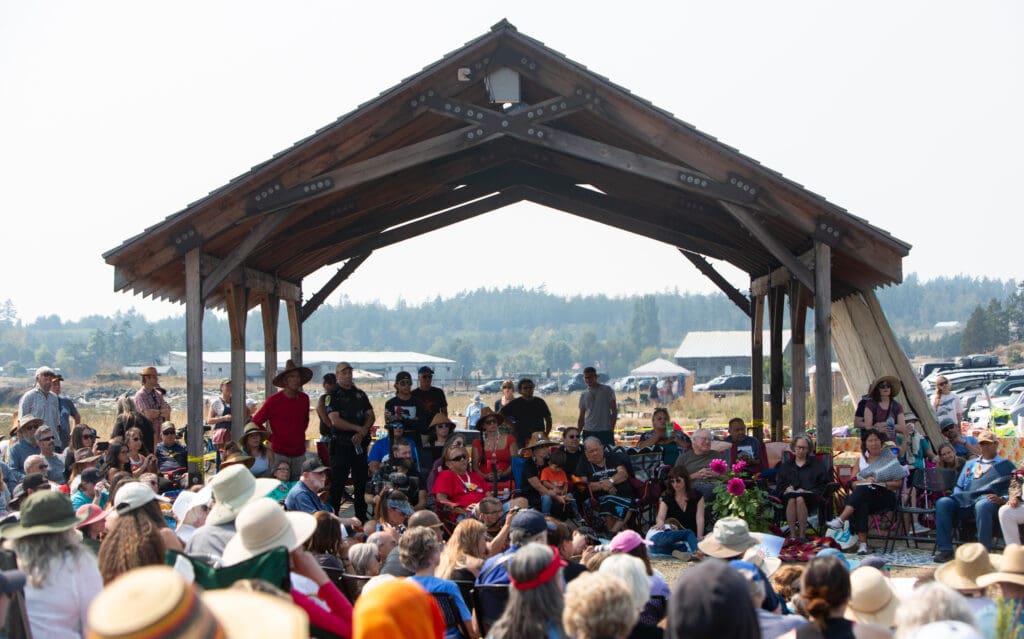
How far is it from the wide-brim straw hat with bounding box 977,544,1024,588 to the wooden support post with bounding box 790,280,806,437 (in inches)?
326

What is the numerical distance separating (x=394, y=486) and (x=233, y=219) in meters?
3.04

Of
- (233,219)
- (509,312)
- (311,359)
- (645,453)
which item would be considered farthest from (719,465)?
(509,312)

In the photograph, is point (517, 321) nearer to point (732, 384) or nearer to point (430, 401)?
point (732, 384)

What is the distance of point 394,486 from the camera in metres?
9.66

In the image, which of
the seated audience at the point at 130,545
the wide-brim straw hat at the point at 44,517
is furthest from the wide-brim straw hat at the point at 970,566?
the wide-brim straw hat at the point at 44,517

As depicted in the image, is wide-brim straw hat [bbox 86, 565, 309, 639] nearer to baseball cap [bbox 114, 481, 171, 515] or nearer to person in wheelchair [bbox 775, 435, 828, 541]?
baseball cap [bbox 114, 481, 171, 515]

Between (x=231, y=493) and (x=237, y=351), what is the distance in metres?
8.01

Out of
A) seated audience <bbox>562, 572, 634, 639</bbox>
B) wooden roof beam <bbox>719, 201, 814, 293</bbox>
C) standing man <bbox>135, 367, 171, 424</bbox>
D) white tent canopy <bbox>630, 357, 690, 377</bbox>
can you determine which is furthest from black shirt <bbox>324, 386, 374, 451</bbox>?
white tent canopy <bbox>630, 357, 690, 377</bbox>

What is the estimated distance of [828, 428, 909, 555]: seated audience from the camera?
10000 mm

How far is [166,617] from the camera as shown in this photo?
2.53 meters

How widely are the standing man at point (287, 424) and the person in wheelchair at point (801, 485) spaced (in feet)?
15.4

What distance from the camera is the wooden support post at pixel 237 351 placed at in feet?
41.5

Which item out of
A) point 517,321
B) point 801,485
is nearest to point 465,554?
point 801,485

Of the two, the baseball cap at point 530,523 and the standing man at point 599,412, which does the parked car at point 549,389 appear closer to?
the standing man at point 599,412
